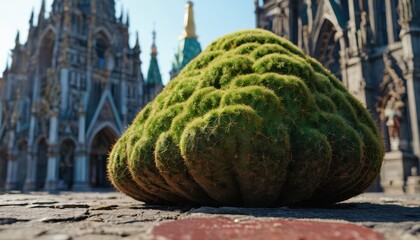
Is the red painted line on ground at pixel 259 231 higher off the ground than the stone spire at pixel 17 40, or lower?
lower

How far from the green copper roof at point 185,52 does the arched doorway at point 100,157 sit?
12112 mm

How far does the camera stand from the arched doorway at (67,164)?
32281 mm

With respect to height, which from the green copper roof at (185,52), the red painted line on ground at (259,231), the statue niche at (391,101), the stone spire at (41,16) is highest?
the stone spire at (41,16)

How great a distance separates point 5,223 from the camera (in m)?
3.62


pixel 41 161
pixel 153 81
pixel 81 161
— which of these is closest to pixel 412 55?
pixel 81 161

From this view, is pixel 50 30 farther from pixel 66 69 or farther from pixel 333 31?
pixel 333 31

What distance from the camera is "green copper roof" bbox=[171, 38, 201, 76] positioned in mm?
45688

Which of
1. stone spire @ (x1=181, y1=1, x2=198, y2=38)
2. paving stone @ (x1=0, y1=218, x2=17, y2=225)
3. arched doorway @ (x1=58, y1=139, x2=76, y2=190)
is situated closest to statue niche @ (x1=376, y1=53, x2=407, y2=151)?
paving stone @ (x1=0, y1=218, x2=17, y2=225)

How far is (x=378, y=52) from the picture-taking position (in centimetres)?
2166

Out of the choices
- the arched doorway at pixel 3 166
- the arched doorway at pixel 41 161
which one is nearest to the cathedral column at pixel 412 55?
the arched doorway at pixel 41 161

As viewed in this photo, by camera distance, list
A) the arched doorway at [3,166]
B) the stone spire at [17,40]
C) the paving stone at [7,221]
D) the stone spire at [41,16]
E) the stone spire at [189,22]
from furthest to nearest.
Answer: the stone spire at [189,22] → the stone spire at [17,40] → the stone spire at [41,16] → the arched doorway at [3,166] → the paving stone at [7,221]

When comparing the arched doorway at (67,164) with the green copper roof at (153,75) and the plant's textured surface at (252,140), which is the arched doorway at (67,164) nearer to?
the green copper roof at (153,75)

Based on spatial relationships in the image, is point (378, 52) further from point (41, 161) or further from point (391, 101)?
point (41, 161)

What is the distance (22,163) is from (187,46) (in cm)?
2305
